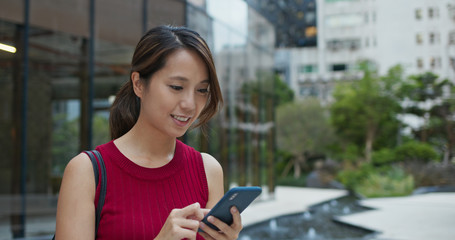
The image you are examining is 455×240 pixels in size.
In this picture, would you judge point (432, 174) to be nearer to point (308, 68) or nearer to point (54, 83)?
point (54, 83)

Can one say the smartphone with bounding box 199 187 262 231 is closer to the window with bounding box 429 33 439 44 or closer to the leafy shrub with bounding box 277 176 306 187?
the window with bounding box 429 33 439 44

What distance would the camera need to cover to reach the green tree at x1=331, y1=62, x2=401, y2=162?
87.1ft

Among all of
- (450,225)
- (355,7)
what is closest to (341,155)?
(355,7)

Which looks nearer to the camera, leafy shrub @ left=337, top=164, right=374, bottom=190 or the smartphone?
the smartphone

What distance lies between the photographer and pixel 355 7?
121 ft

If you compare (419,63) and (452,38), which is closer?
(452,38)

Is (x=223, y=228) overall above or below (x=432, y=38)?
below

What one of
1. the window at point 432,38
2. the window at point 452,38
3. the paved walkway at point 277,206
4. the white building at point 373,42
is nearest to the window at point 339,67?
the white building at point 373,42

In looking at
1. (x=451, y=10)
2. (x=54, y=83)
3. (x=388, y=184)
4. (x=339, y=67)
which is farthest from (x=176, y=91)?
(x=339, y=67)

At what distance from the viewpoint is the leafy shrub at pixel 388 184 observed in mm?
17328

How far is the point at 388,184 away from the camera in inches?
718

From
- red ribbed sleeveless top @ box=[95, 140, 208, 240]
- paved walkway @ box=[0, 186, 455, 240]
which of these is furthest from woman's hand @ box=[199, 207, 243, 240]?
paved walkway @ box=[0, 186, 455, 240]

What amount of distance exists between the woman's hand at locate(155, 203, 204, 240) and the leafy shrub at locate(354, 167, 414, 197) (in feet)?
54.8

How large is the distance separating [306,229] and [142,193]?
9254 mm
